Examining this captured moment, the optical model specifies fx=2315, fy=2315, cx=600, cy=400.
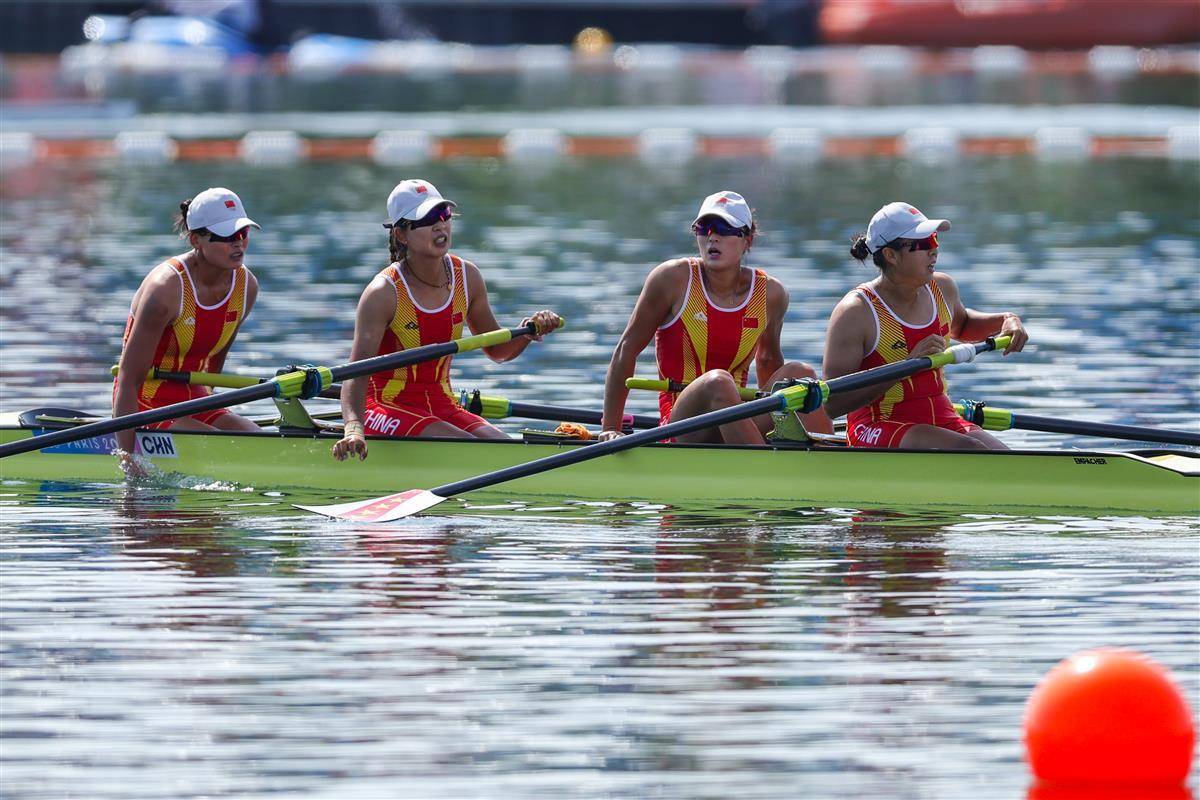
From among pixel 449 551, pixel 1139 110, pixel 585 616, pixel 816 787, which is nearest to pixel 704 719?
pixel 816 787

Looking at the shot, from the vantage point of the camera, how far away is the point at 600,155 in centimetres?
3394

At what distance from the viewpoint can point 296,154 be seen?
33.8 meters

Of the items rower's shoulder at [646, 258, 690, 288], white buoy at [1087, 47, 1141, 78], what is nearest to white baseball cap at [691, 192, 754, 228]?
rower's shoulder at [646, 258, 690, 288]

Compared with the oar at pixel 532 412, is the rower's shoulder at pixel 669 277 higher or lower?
higher

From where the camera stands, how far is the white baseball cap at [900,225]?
10.8 m

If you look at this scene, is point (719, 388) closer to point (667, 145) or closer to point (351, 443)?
point (351, 443)

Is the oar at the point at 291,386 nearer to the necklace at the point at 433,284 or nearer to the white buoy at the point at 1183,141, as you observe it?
the necklace at the point at 433,284

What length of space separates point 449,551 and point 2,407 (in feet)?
16.4

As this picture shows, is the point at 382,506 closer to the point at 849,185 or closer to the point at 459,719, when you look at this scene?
the point at 459,719

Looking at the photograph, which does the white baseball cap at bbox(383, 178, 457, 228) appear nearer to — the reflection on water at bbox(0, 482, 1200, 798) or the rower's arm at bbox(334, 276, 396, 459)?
the rower's arm at bbox(334, 276, 396, 459)

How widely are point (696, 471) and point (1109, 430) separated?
79.5 inches

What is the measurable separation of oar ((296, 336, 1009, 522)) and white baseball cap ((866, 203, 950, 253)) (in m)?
0.57

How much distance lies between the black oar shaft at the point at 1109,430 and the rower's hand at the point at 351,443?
10.5ft

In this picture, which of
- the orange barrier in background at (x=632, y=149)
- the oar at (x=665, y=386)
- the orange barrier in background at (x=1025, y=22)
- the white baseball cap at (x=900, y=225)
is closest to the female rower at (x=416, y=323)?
the oar at (x=665, y=386)
